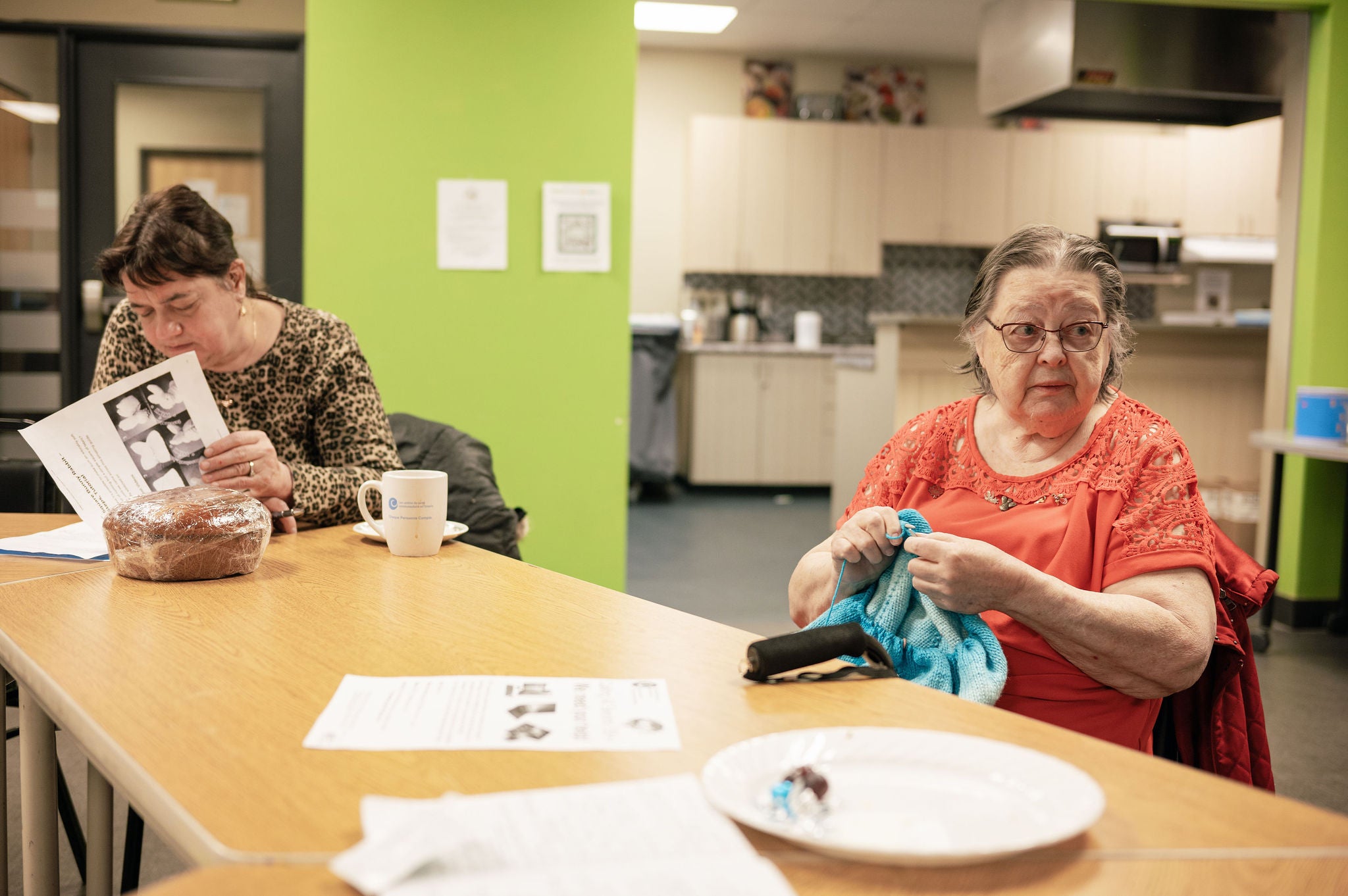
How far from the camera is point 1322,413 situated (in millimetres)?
3598

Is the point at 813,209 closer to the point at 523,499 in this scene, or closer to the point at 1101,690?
the point at 523,499

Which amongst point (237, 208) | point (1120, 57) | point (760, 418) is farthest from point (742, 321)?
point (237, 208)

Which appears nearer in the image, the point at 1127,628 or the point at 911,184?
the point at 1127,628

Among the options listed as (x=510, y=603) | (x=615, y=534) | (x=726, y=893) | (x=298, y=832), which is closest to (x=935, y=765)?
(x=726, y=893)

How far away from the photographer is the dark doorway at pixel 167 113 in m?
4.05

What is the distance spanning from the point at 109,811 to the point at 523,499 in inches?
98.9

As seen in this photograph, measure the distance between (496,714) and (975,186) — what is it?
7.17m

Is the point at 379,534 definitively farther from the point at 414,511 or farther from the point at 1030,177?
the point at 1030,177

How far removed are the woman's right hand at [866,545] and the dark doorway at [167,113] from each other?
3.29 meters

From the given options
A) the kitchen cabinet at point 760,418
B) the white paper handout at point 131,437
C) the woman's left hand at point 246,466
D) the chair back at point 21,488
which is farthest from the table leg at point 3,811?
the kitchen cabinet at point 760,418

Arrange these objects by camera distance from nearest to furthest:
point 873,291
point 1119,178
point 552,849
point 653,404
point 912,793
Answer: point 552,849 → point 912,793 → point 653,404 → point 1119,178 → point 873,291

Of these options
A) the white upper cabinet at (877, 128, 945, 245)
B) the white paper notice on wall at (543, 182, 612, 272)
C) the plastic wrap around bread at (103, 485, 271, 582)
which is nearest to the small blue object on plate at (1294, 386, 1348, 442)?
the white paper notice on wall at (543, 182, 612, 272)

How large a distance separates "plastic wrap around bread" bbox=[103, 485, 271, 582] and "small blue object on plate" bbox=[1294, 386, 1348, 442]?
351cm

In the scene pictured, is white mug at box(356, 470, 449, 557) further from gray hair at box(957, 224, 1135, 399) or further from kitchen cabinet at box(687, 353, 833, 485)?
kitchen cabinet at box(687, 353, 833, 485)
